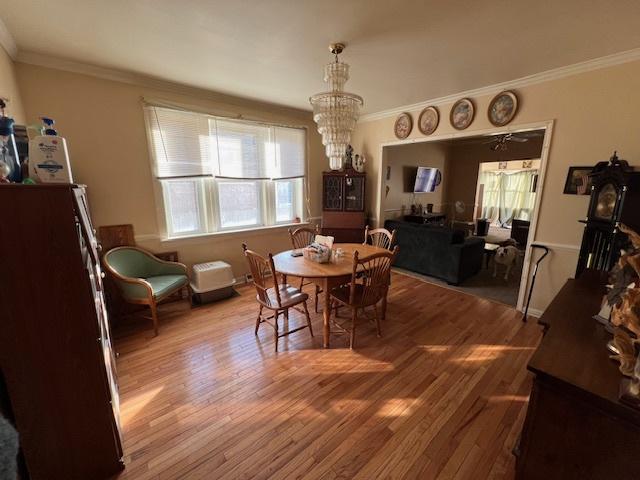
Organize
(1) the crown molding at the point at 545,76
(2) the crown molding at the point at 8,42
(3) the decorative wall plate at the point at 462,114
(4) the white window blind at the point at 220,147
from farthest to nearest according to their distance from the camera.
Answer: (3) the decorative wall plate at the point at 462,114 → (4) the white window blind at the point at 220,147 → (1) the crown molding at the point at 545,76 → (2) the crown molding at the point at 8,42

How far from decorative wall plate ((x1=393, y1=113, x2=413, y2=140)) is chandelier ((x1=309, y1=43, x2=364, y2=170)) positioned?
6.41 ft

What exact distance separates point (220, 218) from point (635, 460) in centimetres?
382

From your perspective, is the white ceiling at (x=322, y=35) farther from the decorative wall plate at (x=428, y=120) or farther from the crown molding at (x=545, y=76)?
the decorative wall plate at (x=428, y=120)

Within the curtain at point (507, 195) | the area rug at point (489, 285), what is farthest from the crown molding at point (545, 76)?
the curtain at point (507, 195)

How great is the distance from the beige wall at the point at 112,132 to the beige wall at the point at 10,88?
0.37ft

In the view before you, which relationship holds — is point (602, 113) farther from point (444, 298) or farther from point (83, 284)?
point (83, 284)

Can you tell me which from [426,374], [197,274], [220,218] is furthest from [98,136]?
[426,374]

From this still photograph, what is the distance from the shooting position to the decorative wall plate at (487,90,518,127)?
282 centimetres

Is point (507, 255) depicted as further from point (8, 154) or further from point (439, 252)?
point (8, 154)

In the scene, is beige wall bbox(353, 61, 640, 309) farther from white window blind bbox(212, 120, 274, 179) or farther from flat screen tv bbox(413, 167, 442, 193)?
white window blind bbox(212, 120, 274, 179)

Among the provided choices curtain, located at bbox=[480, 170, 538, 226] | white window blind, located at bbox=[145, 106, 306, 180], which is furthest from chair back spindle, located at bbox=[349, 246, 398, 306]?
curtain, located at bbox=[480, 170, 538, 226]

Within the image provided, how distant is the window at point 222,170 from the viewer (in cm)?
310

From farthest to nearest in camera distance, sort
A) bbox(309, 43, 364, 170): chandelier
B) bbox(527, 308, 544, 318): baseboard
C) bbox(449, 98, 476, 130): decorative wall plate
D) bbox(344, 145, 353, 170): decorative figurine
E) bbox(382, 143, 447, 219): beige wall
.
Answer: bbox(382, 143, 447, 219): beige wall
bbox(344, 145, 353, 170): decorative figurine
bbox(449, 98, 476, 130): decorative wall plate
bbox(527, 308, 544, 318): baseboard
bbox(309, 43, 364, 170): chandelier

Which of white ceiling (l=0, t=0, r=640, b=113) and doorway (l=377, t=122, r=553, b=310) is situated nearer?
white ceiling (l=0, t=0, r=640, b=113)
